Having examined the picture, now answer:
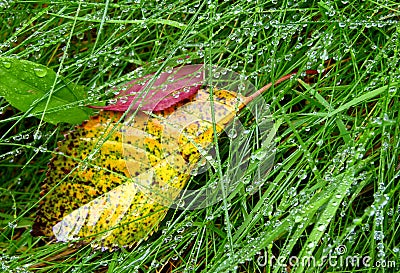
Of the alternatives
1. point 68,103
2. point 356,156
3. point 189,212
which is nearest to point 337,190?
point 356,156

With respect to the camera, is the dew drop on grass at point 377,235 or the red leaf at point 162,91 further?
the red leaf at point 162,91

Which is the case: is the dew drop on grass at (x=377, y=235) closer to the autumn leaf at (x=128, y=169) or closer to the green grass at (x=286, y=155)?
the green grass at (x=286, y=155)

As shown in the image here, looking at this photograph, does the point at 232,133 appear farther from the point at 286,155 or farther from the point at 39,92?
the point at 39,92

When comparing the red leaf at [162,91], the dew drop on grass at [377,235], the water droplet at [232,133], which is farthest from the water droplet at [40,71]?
the dew drop on grass at [377,235]

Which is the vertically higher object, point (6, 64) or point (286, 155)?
point (6, 64)

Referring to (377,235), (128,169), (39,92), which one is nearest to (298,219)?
(377,235)

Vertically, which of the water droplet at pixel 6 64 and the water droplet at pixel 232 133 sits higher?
the water droplet at pixel 6 64

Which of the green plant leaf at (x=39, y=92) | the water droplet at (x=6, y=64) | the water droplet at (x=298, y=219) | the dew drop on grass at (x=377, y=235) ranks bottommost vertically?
the dew drop on grass at (x=377, y=235)
